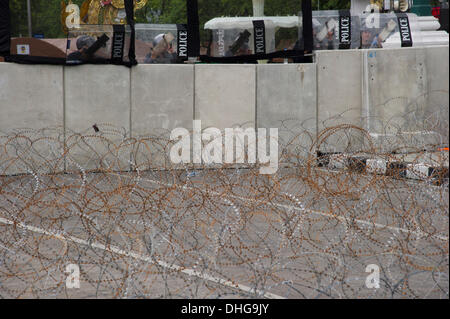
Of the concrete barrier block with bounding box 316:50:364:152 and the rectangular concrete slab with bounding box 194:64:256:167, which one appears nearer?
the rectangular concrete slab with bounding box 194:64:256:167

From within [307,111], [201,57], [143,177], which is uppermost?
[201,57]

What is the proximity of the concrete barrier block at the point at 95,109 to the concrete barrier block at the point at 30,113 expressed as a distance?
0.70 ft

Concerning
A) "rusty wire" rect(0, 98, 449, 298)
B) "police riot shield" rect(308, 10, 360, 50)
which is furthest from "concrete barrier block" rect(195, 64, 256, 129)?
"rusty wire" rect(0, 98, 449, 298)

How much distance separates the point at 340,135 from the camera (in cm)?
1406

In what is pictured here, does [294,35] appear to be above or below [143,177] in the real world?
above

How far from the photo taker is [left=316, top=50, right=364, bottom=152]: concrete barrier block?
14305 mm

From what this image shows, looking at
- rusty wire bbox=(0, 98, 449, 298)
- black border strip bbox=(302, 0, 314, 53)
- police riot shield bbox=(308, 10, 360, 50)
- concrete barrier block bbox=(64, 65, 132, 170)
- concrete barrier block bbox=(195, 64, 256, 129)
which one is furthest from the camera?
police riot shield bbox=(308, 10, 360, 50)

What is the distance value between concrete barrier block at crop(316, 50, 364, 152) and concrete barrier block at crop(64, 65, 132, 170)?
3614 millimetres

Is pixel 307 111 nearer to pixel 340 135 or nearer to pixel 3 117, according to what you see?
pixel 340 135

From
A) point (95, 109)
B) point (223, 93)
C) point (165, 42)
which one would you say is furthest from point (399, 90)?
point (95, 109)

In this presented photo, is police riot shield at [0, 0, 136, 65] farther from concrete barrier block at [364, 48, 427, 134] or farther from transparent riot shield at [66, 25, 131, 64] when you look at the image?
concrete barrier block at [364, 48, 427, 134]

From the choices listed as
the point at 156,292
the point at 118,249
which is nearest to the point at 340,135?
the point at 118,249

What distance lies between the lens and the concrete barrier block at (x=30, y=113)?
13148 mm

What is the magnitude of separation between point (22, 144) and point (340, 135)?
572cm
